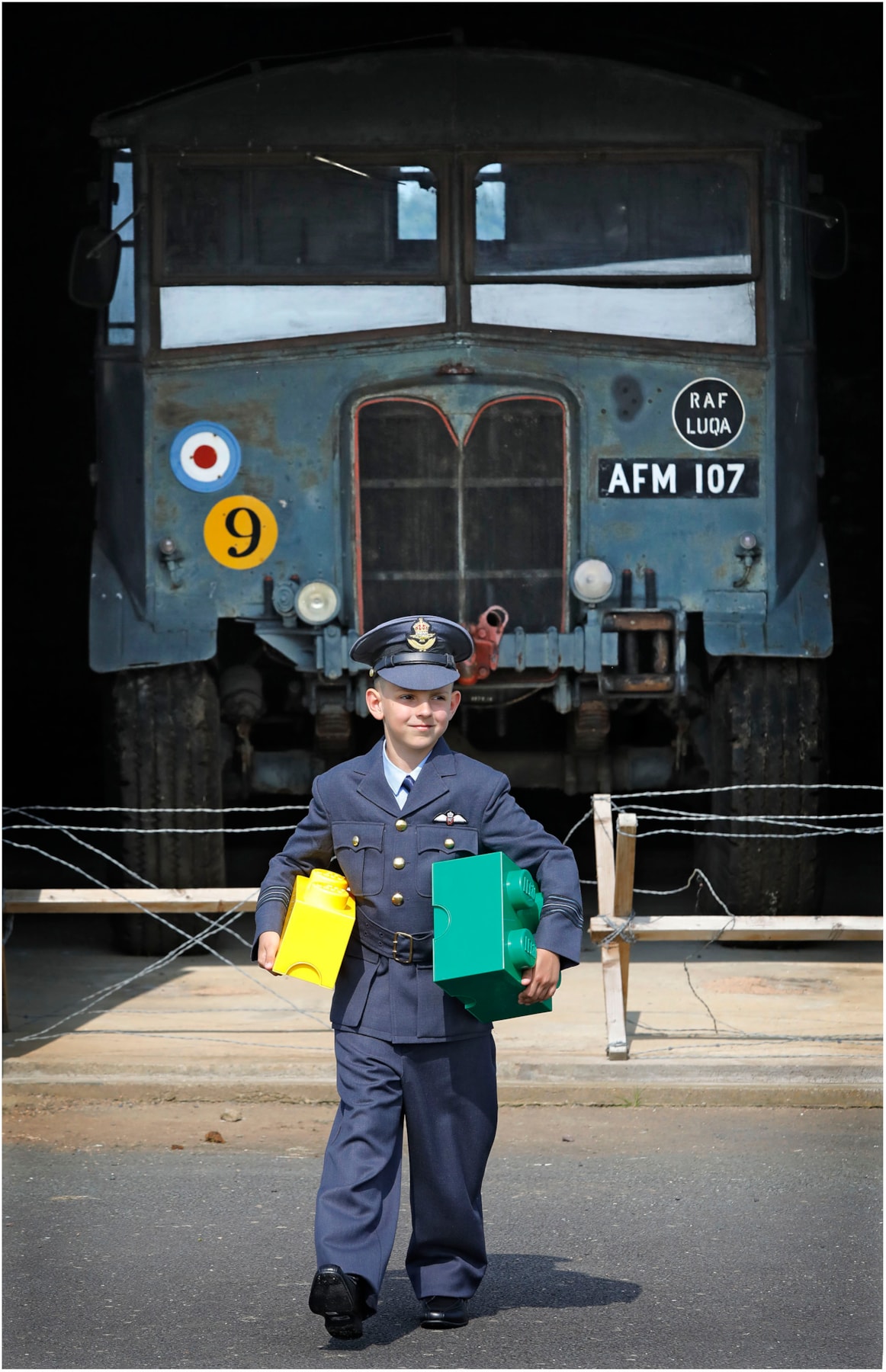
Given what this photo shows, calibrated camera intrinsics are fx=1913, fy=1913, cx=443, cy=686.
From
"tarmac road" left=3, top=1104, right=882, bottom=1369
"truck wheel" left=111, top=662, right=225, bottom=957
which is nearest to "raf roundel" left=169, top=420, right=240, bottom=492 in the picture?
"truck wheel" left=111, top=662, right=225, bottom=957

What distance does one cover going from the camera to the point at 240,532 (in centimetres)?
873

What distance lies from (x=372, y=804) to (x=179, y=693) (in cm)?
443

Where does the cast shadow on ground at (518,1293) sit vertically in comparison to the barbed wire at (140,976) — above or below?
below

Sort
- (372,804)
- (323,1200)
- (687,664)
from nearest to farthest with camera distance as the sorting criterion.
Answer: (323,1200) < (372,804) < (687,664)

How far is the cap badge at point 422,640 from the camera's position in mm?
4543

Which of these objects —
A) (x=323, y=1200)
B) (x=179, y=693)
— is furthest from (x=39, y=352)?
(x=323, y=1200)

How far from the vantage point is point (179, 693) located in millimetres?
8836

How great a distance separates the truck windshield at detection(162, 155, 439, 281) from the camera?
871 centimetres

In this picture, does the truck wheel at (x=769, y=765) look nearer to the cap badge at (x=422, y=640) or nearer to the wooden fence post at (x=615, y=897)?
the wooden fence post at (x=615, y=897)

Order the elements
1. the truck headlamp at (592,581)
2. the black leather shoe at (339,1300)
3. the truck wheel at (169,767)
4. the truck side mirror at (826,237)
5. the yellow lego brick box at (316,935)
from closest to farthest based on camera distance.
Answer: the black leather shoe at (339,1300) < the yellow lego brick box at (316,935) < the truck headlamp at (592,581) < the truck wheel at (169,767) < the truck side mirror at (826,237)

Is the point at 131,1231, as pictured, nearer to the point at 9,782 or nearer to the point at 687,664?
the point at 687,664

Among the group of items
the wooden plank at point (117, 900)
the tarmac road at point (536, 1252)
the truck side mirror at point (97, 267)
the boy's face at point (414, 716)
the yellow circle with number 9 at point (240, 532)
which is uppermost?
the truck side mirror at point (97, 267)

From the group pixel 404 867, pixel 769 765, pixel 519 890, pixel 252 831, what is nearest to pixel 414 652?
pixel 404 867

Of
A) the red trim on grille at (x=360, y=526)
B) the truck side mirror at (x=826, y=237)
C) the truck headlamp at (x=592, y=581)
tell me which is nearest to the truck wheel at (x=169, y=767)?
the red trim on grille at (x=360, y=526)
